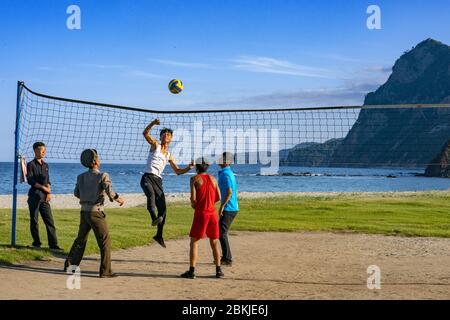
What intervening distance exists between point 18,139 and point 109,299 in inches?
215

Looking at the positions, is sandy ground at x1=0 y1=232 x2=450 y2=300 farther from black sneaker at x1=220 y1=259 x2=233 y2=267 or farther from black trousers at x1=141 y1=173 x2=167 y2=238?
black trousers at x1=141 y1=173 x2=167 y2=238

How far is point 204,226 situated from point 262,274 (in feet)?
5.05

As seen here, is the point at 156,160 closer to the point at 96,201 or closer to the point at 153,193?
the point at 153,193

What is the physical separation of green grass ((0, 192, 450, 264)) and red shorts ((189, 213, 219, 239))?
3529 mm

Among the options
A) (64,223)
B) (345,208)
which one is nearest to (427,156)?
(345,208)

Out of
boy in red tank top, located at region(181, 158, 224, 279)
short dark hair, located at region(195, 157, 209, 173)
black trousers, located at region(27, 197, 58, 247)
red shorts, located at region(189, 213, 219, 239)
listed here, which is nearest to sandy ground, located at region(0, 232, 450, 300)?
boy in red tank top, located at region(181, 158, 224, 279)

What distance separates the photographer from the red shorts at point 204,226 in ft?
30.3

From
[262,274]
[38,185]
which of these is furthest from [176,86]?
[262,274]

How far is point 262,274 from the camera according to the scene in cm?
1007

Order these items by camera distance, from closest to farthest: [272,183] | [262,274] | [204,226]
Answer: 1. [204,226]
2. [262,274]
3. [272,183]

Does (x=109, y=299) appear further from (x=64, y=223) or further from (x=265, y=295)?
(x=64, y=223)

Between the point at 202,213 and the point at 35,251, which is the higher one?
the point at 202,213

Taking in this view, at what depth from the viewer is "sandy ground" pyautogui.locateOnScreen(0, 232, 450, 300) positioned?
8.27m

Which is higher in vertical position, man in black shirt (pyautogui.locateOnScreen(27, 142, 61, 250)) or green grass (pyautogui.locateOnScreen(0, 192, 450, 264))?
man in black shirt (pyautogui.locateOnScreen(27, 142, 61, 250))
